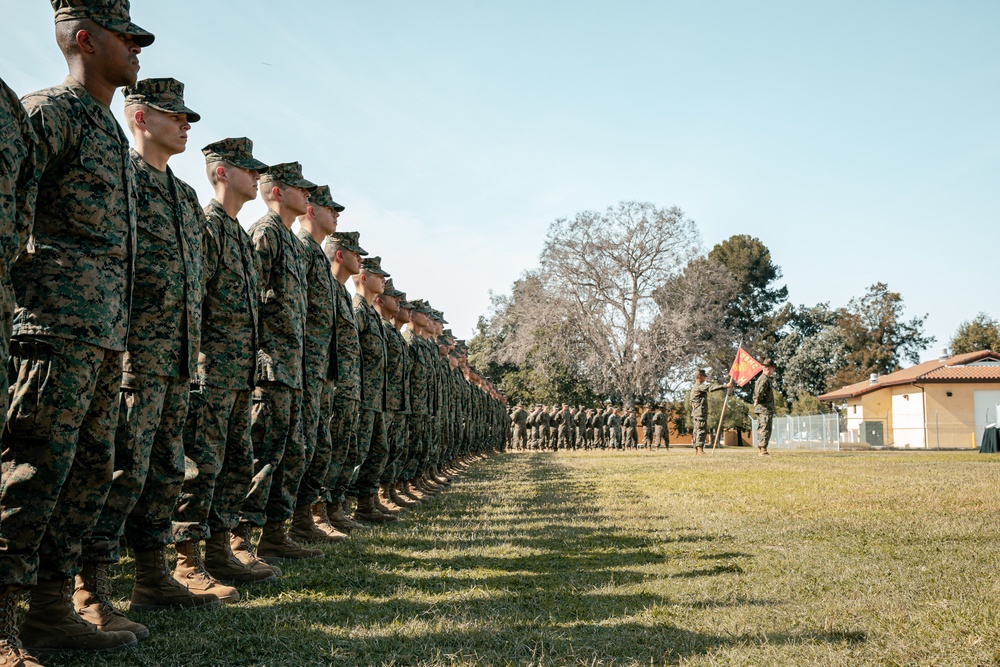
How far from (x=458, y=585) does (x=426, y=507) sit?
Result: 4.82 metres

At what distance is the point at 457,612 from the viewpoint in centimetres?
400

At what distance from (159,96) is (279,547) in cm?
291

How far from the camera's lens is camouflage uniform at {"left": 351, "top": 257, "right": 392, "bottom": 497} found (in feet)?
26.4

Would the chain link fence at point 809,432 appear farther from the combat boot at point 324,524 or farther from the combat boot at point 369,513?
the combat boot at point 324,524

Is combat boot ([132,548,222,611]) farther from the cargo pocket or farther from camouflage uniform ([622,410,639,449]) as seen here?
camouflage uniform ([622,410,639,449])

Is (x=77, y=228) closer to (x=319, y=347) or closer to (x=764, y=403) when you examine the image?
(x=319, y=347)

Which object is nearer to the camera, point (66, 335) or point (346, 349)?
point (66, 335)

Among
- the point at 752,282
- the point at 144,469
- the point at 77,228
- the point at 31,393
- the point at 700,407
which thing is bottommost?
the point at 144,469

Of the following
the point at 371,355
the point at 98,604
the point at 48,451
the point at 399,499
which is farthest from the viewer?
the point at 399,499

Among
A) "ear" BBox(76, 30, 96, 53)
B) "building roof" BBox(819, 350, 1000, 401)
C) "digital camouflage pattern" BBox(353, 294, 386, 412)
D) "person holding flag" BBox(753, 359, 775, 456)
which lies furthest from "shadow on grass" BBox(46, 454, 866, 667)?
"building roof" BBox(819, 350, 1000, 401)

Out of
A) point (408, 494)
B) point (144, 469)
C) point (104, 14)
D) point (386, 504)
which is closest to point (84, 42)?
point (104, 14)

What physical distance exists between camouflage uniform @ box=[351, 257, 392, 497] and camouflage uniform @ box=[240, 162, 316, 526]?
2280 mm

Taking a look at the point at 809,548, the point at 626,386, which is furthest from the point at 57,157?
the point at 626,386

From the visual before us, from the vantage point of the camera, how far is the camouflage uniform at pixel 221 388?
173 inches
